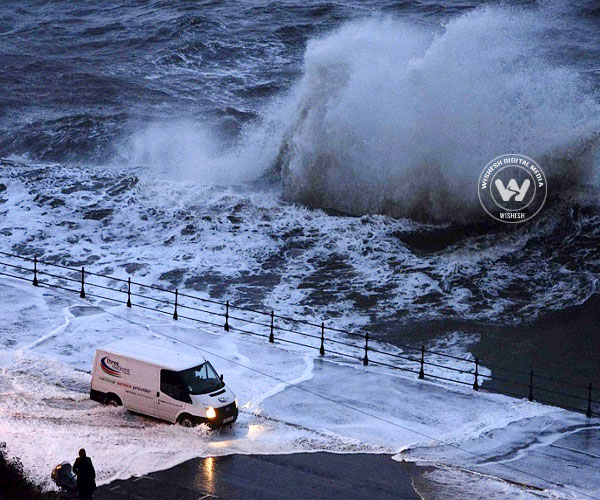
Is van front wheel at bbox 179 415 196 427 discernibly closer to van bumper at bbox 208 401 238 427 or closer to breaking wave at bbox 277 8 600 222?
van bumper at bbox 208 401 238 427

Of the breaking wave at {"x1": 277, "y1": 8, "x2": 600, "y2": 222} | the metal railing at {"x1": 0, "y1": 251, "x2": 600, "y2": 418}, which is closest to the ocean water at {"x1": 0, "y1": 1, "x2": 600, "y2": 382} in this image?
the breaking wave at {"x1": 277, "y1": 8, "x2": 600, "y2": 222}

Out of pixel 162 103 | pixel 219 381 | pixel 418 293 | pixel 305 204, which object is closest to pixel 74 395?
pixel 219 381

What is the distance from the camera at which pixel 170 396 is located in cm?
1770

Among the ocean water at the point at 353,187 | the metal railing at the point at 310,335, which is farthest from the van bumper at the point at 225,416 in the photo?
the ocean water at the point at 353,187

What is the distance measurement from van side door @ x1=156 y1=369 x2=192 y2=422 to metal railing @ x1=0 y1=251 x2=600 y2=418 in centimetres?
477

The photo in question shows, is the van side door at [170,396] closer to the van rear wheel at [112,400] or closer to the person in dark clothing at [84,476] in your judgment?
the van rear wheel at [112,400]

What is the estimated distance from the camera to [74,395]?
19078mm

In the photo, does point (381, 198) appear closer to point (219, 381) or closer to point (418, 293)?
point (418, 293)

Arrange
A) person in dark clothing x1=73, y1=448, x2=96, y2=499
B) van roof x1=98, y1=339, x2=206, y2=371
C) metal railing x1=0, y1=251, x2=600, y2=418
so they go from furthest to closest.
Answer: metal railing x1=0, y1=251, x2=600, y2=418 < van roof x1=98, y1=339, x2=206, y2=371 < person in dark clothing x1=73, y1=448, x2=96, y2=499

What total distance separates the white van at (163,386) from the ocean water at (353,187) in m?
6.85

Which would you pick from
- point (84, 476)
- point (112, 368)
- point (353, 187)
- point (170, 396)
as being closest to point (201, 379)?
point (170, 396)

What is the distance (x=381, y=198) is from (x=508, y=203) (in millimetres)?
4287

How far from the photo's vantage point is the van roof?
17969 millimetres

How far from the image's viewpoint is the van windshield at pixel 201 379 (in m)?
17.7
